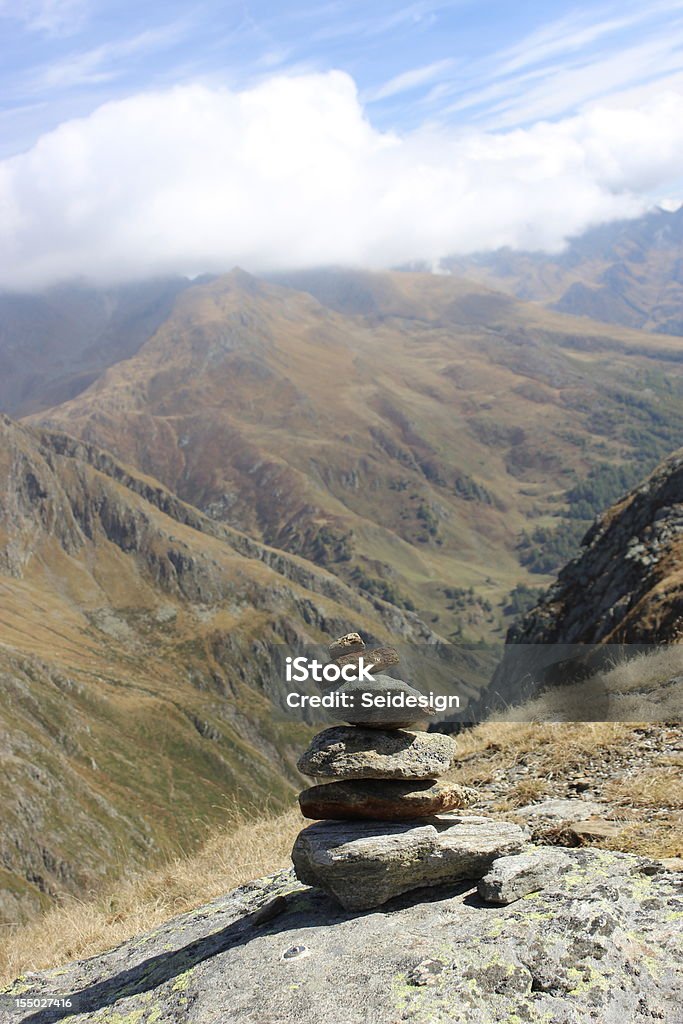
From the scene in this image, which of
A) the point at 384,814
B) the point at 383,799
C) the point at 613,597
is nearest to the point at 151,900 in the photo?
the point at 384,814

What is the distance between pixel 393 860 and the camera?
32.4 ft

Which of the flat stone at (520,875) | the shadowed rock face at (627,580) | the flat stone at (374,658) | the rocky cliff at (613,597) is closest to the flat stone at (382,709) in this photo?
the flat stone at (374,658)

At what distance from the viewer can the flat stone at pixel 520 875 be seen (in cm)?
919

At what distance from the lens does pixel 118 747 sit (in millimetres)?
169000

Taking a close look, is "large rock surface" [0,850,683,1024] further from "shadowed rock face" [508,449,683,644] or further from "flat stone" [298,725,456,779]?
"shadowed rock face" [508,449,683,644]

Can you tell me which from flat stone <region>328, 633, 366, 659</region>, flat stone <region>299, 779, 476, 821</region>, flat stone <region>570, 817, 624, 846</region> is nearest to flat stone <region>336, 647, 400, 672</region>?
flat stone <region>328, 633, 366, 659</region>

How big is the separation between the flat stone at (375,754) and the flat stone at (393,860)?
2.40ft

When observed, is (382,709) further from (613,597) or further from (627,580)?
(613,597)

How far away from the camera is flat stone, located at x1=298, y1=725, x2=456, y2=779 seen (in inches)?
426

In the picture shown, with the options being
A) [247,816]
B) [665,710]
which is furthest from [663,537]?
[247,816]

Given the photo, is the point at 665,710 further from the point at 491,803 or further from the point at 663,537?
the point at 663,537

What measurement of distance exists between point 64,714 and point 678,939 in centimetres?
16242

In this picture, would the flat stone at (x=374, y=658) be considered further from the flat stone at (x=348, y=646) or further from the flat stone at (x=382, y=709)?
the flat stone at (x=382, y=709)

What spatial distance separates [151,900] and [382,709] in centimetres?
621
